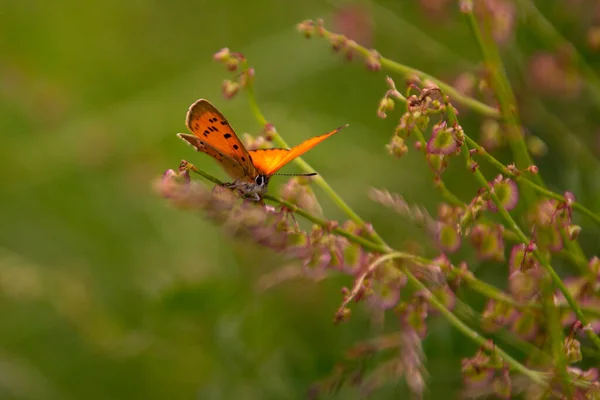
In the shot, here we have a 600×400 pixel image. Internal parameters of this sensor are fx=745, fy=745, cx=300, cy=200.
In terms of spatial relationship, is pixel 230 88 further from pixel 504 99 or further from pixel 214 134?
pixel 504 99

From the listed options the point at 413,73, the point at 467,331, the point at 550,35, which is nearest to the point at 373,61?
the point at 413,73

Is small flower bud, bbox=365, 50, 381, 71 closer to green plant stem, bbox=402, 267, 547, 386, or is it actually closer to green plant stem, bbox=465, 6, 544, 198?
green plant stem, bbox=465, 6, 544, 198

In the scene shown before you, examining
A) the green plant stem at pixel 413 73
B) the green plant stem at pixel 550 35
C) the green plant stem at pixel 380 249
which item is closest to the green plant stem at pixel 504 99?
the green plant stem at pixel 413 73

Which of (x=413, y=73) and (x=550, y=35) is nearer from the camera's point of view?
(x=413, y=73)

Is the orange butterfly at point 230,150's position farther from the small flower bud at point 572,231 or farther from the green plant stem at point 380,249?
the small flower bud at point 572,231

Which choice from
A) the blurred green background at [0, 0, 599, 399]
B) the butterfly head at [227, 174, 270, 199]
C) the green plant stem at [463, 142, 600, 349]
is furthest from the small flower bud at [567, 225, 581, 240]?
the blurred green background at [0, 0, 599, 399]

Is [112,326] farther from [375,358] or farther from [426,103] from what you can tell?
[426,103]
